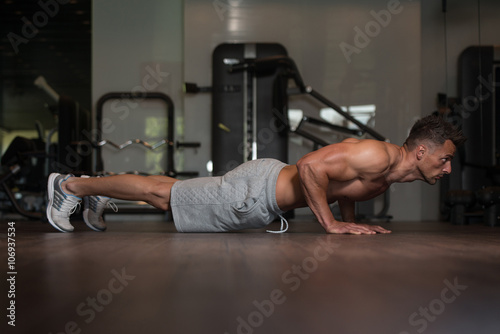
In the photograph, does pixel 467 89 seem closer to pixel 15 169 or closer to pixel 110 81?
pixel 110 81

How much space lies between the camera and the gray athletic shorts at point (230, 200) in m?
2.08

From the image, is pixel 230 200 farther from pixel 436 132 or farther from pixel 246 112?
pixel 246 112

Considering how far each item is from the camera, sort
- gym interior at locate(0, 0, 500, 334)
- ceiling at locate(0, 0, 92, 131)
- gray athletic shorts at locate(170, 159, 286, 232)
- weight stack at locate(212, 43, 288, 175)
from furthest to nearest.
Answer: ceiling at locate(0, 0, 92, 131) → weight stack at locate(212, 43, 288, 175) → gym interior at locate(0, 0, 500, 334) → gray athletic shorts at locate(170, 159, 286, 232)

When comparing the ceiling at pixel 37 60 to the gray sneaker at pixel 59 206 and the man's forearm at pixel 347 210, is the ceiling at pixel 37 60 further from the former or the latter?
the man's forearm at pixel 347 210

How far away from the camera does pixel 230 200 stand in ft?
6.93

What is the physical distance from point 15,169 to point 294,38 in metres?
3.08

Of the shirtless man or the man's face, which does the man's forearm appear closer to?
the shirtless man

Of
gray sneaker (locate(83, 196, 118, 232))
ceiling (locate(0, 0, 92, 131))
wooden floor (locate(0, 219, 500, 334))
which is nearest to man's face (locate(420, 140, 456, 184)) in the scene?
wooden floor (locate(0, 219, 500, 334))

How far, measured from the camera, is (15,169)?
429 cm

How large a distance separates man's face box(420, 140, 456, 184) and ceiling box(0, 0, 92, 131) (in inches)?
245

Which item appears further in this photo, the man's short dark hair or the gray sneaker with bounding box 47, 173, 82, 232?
the gray sneaker with bounding box 47, 173, 82, 232

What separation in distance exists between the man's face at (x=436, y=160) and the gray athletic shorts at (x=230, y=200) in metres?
0.65

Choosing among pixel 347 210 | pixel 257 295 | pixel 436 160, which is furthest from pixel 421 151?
pixel 257 295

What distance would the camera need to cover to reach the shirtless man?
76.1 inches
